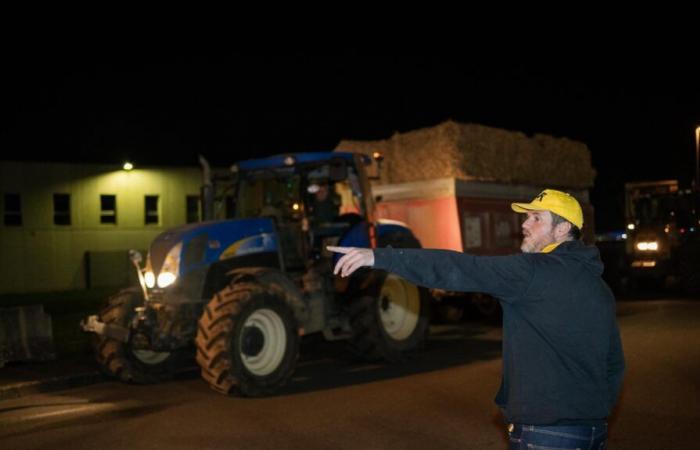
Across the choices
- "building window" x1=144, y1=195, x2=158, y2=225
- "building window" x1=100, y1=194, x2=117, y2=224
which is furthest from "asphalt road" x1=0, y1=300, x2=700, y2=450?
"building window" x1=144, y1=195, x2=158, y2=225

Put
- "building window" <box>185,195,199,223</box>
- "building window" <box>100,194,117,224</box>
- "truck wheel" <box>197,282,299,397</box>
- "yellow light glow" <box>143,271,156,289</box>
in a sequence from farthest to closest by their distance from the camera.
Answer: "building window" <box>185,195,199,223</box> → "building window" <box>100,194,117,224</box> → "yellow light glow" <box>143,271,156,289</box> → "truck wheel" <box>197,282,299,397</box>

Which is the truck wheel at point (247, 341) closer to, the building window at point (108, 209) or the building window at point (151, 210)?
the building window at point (108, 209)

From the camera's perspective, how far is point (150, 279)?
10.1 metres

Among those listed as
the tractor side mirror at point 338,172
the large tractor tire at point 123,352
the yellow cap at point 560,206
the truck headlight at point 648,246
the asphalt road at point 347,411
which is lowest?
the asphalt road at point 347,411

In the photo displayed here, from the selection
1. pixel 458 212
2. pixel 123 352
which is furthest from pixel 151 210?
pixel 123 352

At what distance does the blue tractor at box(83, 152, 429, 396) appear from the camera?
9.24 meters

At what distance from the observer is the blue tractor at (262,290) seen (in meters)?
9.24

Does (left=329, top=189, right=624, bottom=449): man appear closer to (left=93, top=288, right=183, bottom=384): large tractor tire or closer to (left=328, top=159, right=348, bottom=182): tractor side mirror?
(left=93, top=288, right=183, bottom=384): large tractor tire

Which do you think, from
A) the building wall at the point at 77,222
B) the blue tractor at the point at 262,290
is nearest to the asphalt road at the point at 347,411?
the blue tractor at the point at 262,290

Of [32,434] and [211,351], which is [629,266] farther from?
[32,434]

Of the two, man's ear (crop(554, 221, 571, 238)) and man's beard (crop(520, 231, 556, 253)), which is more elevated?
man's ear (crop(554, 221, 571, 238))

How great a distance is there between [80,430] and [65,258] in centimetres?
2508

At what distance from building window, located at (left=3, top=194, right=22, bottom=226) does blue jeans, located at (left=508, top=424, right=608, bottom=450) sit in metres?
30.3

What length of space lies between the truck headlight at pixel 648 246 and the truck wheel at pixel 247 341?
14743mm
